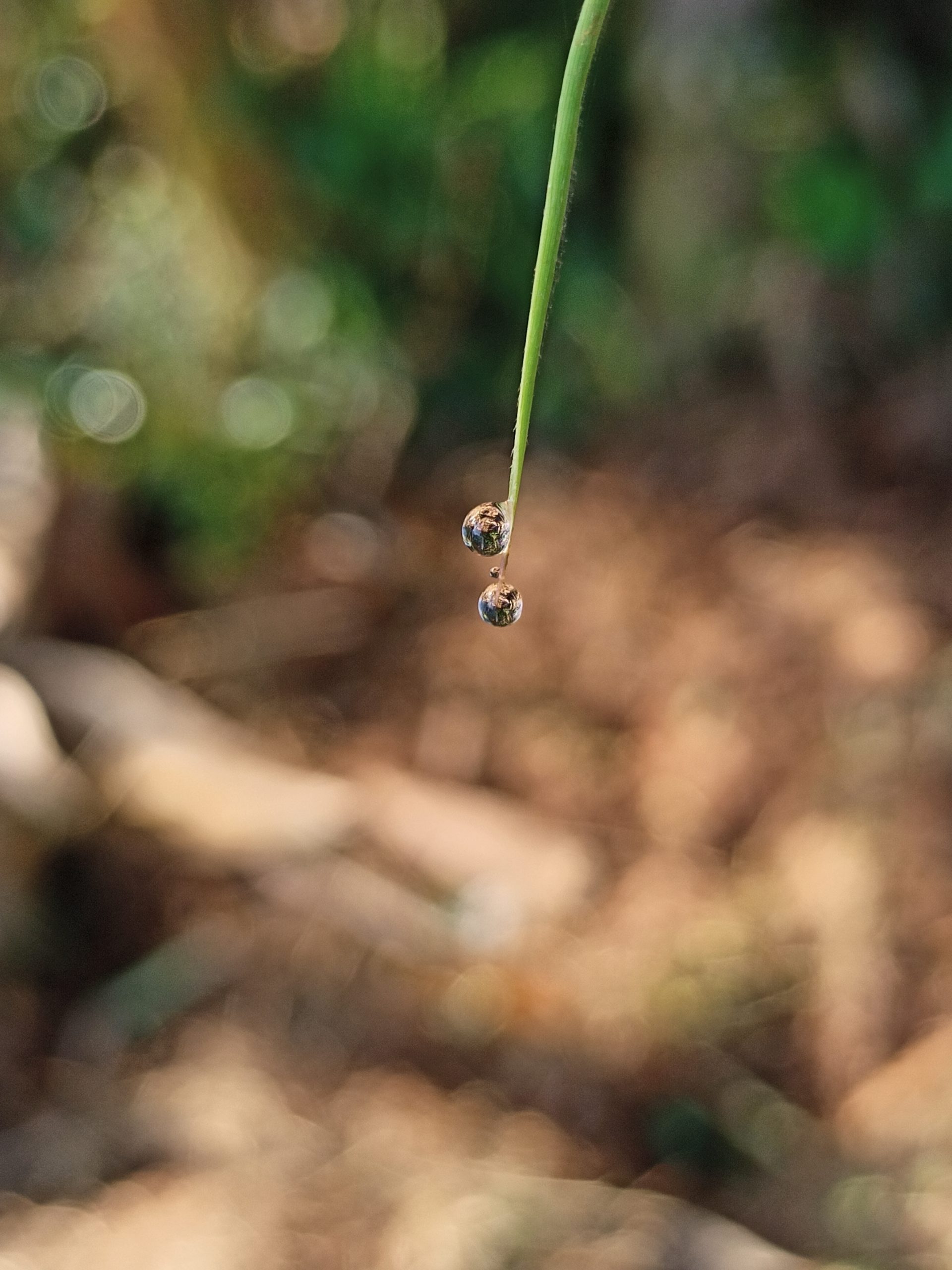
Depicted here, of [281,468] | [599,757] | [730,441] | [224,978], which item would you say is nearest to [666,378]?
[730,441]

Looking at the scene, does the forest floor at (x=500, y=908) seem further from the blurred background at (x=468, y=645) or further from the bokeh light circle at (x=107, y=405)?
the bokeh light circle at (x=107, y=405)

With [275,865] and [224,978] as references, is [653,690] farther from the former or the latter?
[224,978]

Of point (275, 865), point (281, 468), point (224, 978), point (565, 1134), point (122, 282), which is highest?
point (122, 282)

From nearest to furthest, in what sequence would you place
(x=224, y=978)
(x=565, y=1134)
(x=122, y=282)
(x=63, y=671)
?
(x=565, y=1134), (x=224, y=978), (x=63, y=671), (x=122, y=282)

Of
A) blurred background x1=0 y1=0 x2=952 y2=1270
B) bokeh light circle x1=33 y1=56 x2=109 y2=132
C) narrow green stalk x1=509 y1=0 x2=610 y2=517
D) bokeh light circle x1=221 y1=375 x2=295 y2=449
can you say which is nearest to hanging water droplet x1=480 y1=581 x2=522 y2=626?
narrow green stalk x1=509 y1=0 x2=610 y2=517

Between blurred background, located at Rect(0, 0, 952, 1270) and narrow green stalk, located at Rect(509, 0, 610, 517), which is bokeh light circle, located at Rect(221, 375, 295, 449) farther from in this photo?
narrow green stalk, located at Rect(509, 0, 610, 517)

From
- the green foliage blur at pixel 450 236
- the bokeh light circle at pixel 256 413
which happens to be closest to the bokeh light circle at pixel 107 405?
the green foliage blur at pixel 450 236
